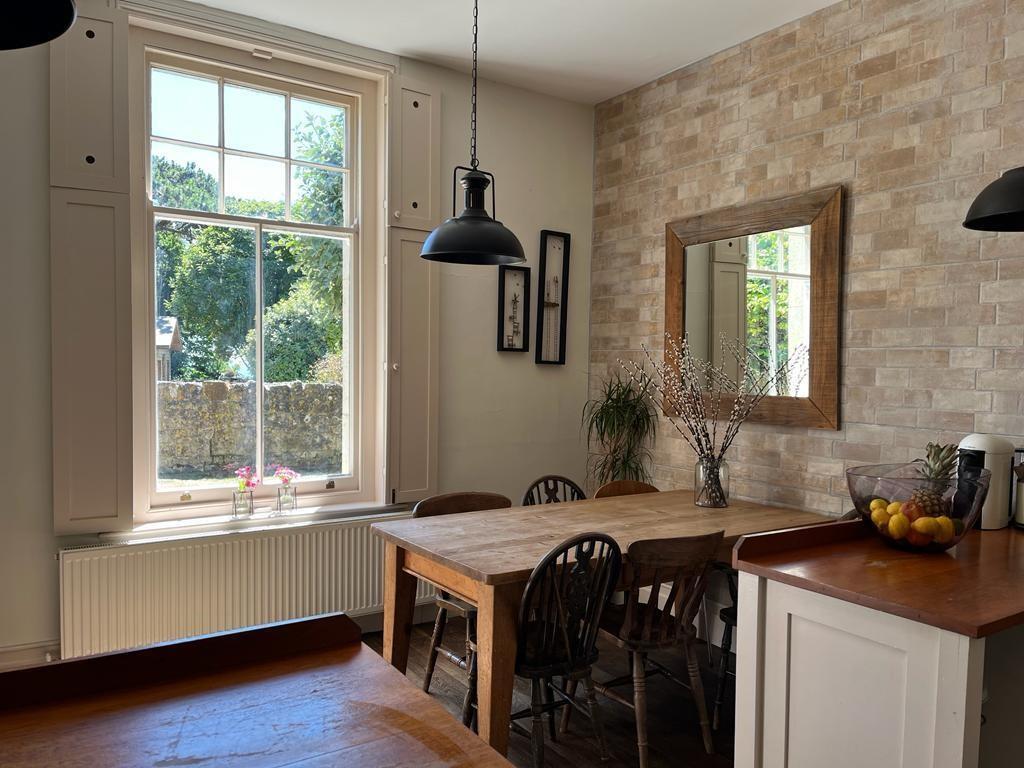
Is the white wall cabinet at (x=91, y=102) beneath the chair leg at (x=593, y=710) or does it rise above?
above

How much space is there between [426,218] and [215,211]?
3.56 ft

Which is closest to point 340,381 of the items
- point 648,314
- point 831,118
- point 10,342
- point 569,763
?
point 10,342

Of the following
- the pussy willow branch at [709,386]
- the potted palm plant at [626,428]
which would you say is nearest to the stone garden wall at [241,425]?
the potted palm plant at [626,428]

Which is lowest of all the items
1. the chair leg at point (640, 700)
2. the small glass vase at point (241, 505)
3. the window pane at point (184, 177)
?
the chair leg at point (640, 700)

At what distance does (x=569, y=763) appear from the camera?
8.75 ft

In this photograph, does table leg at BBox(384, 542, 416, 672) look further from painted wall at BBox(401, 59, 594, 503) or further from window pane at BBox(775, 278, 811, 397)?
window pane at BBox(775, 278, 811, 397)

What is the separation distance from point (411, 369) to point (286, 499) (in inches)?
36.9

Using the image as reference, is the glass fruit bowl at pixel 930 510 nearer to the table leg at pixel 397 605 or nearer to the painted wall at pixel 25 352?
the table leg at pixel 397 605

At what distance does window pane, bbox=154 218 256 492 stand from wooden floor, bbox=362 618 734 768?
1.29 meters

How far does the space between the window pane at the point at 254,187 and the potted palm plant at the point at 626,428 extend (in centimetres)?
213

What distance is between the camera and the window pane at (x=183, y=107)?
3.48m

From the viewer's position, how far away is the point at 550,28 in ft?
11.9

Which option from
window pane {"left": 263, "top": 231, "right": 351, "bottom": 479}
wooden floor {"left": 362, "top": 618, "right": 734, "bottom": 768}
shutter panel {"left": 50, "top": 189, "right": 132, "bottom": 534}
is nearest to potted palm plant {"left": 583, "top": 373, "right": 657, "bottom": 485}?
wooden floor {"left": 362, "top": 618, "right": 734, "bottom": 768}

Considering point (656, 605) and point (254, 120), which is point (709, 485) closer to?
point (656, 605)
